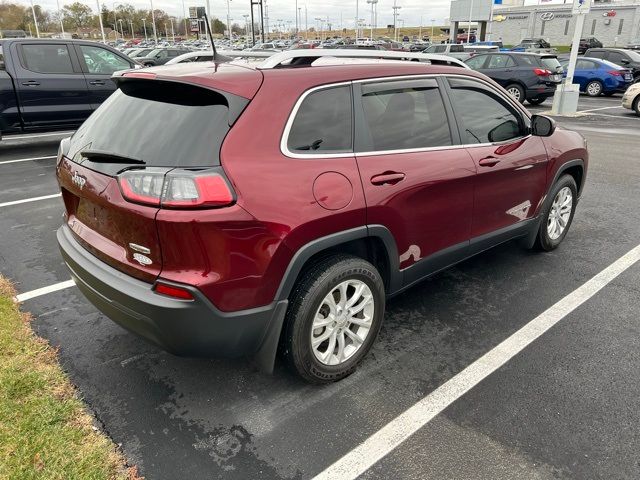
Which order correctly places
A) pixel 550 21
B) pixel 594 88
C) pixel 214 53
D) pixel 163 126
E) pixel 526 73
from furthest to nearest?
pixel 550 21 < pixel 594 88 < pixel 526 73 < pixel 214 53 < pixel 163 126

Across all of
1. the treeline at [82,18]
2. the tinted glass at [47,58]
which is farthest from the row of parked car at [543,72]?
the treeline at [82,18]

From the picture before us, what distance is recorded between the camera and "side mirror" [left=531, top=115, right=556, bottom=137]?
3.96 m

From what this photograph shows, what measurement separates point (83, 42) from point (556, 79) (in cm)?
1381

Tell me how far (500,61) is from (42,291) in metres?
16.1

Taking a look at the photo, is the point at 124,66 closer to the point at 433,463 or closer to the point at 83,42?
the point at 83,42

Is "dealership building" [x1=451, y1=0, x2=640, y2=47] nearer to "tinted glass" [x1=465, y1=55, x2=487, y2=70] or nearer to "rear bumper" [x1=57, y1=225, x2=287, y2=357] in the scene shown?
"tinted glass" [x1=465, y1=55, x2=487, y2=70]

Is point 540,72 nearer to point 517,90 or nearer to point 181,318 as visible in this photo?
point 517,90

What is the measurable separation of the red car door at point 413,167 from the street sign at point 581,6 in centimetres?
1217

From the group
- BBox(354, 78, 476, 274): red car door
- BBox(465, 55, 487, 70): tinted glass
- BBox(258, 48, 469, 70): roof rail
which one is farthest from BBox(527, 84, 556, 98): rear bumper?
BBox(354, 78, 476, 274): red car door

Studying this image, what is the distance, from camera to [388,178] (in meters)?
2.81

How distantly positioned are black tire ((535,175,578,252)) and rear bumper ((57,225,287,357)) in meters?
2.99

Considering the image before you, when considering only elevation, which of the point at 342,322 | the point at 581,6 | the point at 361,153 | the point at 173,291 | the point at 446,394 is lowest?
the point at 446,394

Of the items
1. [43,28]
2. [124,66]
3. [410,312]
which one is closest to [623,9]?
[124,66]

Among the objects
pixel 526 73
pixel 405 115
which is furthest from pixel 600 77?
pixel 405 115
